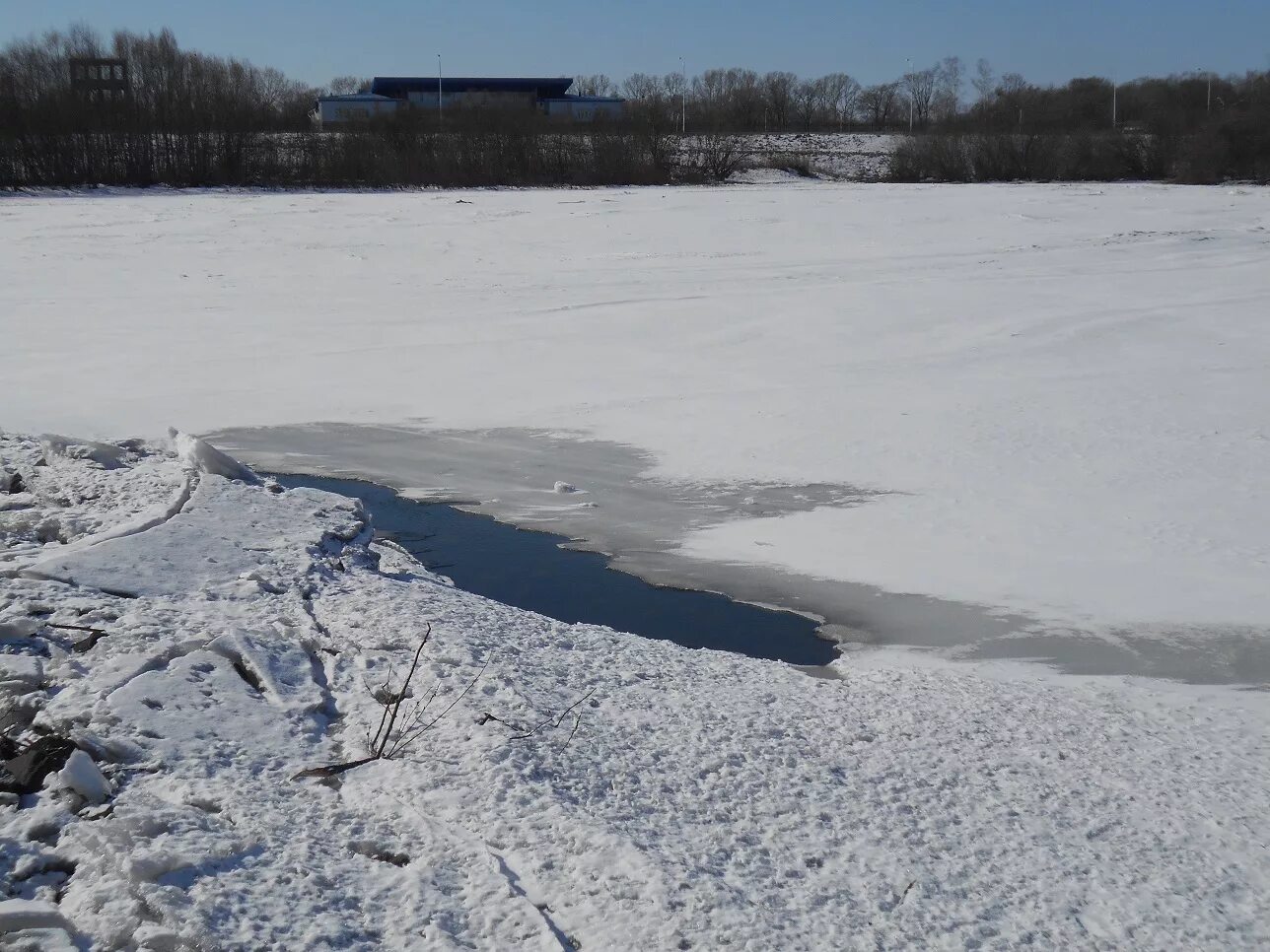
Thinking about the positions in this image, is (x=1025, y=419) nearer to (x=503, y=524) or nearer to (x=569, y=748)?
(x=503, y=524)

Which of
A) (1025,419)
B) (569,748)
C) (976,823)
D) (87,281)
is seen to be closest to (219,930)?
(569,748)

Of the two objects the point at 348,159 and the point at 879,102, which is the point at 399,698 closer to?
the point at 348,159

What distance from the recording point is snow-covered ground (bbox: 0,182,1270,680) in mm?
5633

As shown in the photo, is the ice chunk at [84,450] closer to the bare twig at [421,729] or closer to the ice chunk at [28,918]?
the bare twig at [421,729]

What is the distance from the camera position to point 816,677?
4.36 meters

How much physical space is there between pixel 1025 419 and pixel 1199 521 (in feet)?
6.84

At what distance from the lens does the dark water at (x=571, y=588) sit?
4.94m

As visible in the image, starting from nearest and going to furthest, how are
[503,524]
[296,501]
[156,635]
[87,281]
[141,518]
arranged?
[156,635]
[141,518]
[296,501]
[503,524]
[87,281]

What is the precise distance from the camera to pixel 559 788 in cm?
324

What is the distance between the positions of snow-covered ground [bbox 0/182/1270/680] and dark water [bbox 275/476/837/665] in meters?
0.28

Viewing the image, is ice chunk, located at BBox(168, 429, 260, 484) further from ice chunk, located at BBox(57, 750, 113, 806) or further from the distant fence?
the distant fence

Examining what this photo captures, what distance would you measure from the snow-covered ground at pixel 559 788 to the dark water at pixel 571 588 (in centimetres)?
45

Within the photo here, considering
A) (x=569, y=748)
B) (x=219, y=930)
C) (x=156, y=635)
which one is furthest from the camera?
(x=156, y=635)

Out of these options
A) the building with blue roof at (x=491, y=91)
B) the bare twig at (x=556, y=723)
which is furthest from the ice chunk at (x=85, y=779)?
the building with blue roof at (x=491, y=91)
